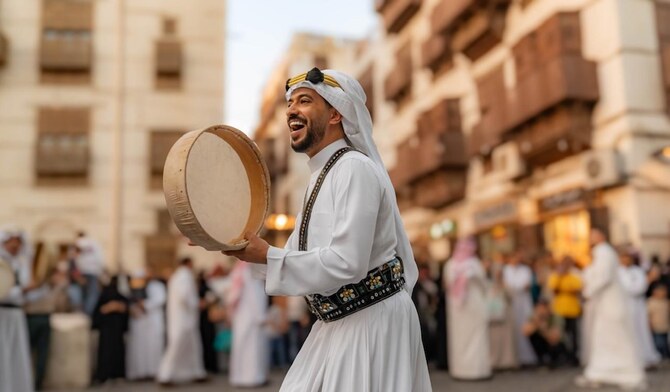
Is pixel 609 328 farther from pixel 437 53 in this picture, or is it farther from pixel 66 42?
pixel 66 42

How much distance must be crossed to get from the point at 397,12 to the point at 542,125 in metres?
10.4

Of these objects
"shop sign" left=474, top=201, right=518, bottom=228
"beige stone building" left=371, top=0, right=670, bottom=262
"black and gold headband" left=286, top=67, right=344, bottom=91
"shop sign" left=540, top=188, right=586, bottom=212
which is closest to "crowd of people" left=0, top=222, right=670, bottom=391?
"beige stone building" left=371, top=0, right=670, bottom=262

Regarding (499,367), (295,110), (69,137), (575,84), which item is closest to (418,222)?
(575,84)

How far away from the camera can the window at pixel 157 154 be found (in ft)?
68.6

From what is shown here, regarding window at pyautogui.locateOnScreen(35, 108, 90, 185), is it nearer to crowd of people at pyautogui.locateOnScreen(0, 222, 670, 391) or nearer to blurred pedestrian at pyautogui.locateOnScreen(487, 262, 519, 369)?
crowd of people at pyautogui.locateOnScreen(0, 222, 670, 391)

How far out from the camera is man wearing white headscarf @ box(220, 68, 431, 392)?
2.27 metres

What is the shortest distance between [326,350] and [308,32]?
38759 millimetres

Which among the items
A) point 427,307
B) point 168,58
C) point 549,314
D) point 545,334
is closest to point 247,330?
point 427,307

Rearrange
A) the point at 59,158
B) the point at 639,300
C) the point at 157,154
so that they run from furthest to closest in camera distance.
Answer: the point at 157,154
the point at 59,158
the point at 639,300

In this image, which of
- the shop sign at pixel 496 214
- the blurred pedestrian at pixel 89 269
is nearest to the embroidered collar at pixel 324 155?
the blurred pedestrian at pixel 89 269

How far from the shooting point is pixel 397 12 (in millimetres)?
24438

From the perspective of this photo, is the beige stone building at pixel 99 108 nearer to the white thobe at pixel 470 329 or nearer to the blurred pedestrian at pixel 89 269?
the blurred pedestrian at pixel 89 269

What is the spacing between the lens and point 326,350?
2430 millimetres

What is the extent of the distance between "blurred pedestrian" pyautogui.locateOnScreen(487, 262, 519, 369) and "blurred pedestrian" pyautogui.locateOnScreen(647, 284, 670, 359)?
2672 millimetres
